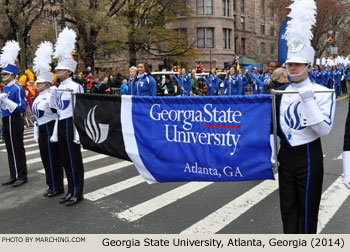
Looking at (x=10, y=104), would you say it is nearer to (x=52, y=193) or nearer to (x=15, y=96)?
(x=15, y=96)

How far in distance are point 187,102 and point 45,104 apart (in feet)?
9.37

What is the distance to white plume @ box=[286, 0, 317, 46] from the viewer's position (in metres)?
3.17

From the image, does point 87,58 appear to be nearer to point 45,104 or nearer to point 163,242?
point 45,104

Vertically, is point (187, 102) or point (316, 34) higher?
point (316, 34)

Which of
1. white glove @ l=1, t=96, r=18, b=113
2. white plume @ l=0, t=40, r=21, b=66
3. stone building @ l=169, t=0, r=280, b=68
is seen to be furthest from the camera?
stone building @ l=169, t=0, r=280, b=68

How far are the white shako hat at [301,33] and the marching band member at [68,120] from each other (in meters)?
3.34

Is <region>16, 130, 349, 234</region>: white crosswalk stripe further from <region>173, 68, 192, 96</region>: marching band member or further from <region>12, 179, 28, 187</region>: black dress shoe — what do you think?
<region>173, 68, 192, 96</region>: marching band member

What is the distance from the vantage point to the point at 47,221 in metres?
4.87

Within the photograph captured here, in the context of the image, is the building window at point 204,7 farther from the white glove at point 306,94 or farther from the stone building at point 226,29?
the white glove at point 306,94

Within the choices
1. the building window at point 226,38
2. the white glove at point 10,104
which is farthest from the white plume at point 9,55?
the building window at point 226,38

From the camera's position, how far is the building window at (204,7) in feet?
147

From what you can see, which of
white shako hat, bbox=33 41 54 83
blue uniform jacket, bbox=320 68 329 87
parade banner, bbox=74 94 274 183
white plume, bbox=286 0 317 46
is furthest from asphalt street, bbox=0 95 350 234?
blue uniform jacket, bbox=320 68 329 87

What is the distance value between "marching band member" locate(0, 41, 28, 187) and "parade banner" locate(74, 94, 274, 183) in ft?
7.54

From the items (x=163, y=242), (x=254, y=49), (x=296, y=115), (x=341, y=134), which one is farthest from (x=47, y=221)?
(x=254, y=49)
